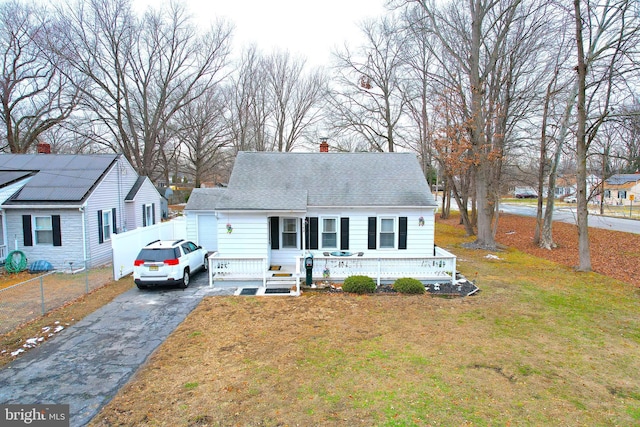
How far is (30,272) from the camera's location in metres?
14.1

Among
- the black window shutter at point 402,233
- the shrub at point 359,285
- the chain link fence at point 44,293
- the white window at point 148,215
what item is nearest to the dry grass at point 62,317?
the chain link fence at point 44,293

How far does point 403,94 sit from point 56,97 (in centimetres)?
2819

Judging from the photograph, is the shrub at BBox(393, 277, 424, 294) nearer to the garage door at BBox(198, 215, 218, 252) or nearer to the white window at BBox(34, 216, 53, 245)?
the garage door at BBox(198, 215, 218, 252)

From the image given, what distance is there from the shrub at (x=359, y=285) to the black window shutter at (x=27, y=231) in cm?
1342

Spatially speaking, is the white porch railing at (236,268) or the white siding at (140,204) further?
the white siding at (140,204)

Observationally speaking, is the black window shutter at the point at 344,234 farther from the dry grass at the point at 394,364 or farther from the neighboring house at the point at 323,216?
the dry grass at the point at 394,364

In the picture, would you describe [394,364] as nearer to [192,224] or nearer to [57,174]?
[192,224]

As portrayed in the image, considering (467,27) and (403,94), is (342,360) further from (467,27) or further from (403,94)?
(403,94)

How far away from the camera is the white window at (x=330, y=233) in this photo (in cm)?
1398

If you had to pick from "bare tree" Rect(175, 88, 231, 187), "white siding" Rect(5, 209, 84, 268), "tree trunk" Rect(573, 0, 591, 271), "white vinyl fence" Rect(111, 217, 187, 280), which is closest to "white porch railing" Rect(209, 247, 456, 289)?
"white vinyl fence" Rect(111, 217, 187, 280)

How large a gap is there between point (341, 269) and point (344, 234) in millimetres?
1863

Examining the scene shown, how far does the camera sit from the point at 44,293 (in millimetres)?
11242

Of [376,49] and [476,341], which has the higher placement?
[376,49]

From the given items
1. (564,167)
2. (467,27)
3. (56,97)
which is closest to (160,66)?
(56,97)
